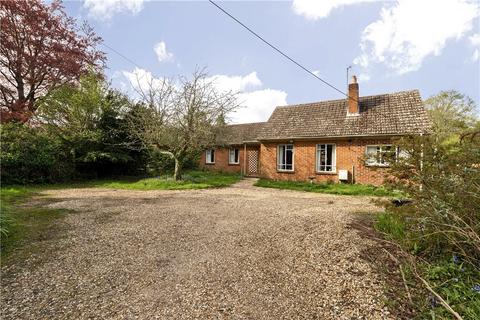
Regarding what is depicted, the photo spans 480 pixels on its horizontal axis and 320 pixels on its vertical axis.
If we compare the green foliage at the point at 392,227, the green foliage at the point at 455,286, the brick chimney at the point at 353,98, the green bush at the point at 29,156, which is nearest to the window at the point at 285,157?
the brick chimney at the point at 353,98

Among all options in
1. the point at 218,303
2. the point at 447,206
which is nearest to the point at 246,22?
the point at 447,206

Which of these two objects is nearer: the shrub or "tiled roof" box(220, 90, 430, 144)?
the shrub

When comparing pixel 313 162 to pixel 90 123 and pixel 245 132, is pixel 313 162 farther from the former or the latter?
pixel 90 123

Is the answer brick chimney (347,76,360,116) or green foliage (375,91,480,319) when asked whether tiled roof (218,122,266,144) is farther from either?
green foliage (375,91,480,319)

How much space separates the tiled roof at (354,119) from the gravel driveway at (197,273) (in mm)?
9519

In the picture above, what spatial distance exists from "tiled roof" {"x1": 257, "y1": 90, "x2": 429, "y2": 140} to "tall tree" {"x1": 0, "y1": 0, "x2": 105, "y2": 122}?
1268 cm

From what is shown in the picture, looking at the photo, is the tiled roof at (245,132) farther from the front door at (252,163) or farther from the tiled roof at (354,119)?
the tiled roof at (354,119)

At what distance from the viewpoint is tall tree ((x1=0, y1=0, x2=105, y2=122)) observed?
14.0m

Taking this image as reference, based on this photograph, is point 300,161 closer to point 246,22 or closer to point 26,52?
point 246,22

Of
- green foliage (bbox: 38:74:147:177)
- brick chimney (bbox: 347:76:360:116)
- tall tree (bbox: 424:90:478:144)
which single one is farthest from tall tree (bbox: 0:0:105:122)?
tall tree (bbox: 424:90:478:144)

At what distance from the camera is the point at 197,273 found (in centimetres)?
368

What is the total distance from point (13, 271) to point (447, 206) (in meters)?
5.96

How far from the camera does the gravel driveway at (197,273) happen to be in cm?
286

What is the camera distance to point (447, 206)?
344cm
